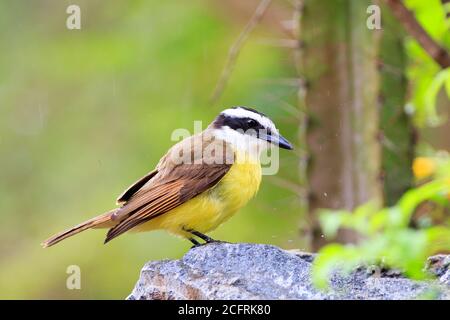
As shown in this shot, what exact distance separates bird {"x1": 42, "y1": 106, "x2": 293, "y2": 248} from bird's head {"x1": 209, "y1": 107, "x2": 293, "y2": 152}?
0.05ft

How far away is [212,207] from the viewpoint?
5.31 meters

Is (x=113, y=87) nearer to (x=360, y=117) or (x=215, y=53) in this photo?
(x=215, y=53)

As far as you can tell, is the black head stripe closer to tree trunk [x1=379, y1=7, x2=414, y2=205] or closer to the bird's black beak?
the bird's black beak

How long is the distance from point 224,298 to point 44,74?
20.3 feet

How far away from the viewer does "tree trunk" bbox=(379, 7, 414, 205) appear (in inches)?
238


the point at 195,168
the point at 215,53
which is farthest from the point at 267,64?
the point at 195,168

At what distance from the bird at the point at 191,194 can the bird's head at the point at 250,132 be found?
0.01 metres

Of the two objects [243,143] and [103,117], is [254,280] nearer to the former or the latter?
[243,143]

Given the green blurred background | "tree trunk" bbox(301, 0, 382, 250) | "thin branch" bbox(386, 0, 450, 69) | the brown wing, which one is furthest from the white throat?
the green blurred background

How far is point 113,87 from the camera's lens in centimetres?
914

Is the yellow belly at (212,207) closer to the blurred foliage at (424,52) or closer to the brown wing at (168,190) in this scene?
the brown wing at (168,190)

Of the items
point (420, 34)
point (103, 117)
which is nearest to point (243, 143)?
point (420, 34)

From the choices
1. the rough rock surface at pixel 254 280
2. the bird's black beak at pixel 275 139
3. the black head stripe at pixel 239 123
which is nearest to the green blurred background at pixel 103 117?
the black head stripe at pixel 239 123

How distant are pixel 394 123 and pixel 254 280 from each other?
90.3 inches
